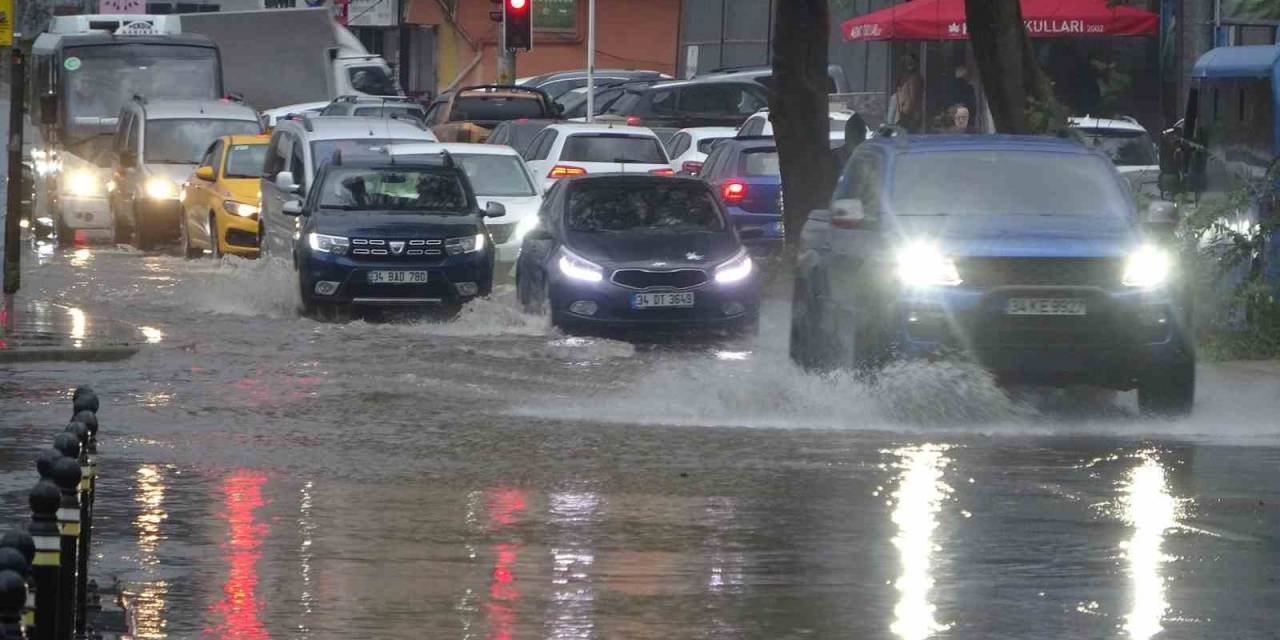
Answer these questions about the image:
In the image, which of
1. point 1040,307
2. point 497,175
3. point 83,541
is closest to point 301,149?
point 497,175

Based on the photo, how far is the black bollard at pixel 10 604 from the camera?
4.92m

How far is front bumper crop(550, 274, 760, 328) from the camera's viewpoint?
772 inches

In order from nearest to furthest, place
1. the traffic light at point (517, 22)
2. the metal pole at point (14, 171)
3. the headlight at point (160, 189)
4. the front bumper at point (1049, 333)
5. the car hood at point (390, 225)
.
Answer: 1. the front bumper at point (1049, 333)
2. the metal pole at point (14, 171)
3. the car hood at point (390, 225)
4. the headlight at point (160, 189)
5. the traffic light at point (517, 22)

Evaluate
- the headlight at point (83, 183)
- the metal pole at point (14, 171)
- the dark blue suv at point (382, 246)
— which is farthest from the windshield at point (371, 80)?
the metal pole at point (14, 171)

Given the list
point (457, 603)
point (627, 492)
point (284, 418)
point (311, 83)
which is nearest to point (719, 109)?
point (311, 83)

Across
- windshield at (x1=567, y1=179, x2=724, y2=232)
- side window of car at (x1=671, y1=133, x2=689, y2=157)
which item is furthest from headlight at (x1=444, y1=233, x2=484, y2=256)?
side window of car at (x1=671, y1=133, x2=689, y2=157)

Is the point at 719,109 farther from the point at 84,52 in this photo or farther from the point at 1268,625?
the point at 1268,625

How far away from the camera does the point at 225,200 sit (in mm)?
28875

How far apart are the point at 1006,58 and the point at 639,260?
4.69m

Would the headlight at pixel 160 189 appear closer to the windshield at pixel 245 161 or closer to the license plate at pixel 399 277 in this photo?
the windshield at pixel 245 161

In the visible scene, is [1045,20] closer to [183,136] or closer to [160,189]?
[183,136]

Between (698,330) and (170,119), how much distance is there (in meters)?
15.3

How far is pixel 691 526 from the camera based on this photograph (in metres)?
10.2

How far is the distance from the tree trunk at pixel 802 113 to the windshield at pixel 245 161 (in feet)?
26.0
